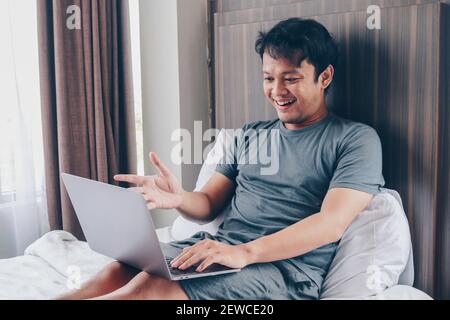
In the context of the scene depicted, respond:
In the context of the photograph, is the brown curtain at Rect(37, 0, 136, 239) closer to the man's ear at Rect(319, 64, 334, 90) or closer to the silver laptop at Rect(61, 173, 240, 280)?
the silver laptop at Rect(61, 173, 240, 280)

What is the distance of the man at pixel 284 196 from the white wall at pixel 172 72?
628 mm

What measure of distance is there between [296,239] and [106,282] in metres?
0.47

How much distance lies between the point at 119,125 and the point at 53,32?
1.61ft

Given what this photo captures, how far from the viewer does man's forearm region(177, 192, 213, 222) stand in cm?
140

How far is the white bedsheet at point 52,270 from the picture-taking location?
121 centimetres

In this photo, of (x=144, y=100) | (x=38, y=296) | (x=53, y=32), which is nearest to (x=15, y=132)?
(x=53, y=32)

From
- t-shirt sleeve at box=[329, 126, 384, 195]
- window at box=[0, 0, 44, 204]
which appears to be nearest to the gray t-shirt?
t-shirt sleeve at box=[329, 126, 384, 195]

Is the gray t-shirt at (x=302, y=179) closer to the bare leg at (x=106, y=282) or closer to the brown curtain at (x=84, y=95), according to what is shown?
the bare leg at (x=106, y=282)

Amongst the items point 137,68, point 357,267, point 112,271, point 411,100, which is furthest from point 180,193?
point 137,68

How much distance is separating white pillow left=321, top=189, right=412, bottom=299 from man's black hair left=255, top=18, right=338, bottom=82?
0.42 m

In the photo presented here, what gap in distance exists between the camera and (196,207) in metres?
1.44

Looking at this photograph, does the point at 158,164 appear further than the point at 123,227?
Yes

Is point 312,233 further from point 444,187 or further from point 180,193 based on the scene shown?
point 444,187
